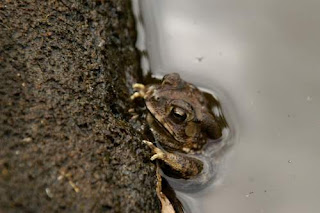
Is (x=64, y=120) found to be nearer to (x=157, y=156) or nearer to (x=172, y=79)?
(x=157, y=156)

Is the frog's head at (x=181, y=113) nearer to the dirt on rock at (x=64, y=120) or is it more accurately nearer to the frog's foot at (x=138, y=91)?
the frog's foot at (x=138, y=91)

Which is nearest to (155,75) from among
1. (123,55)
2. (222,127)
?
(123,55)

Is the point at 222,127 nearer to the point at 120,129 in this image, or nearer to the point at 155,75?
the point at 155,75

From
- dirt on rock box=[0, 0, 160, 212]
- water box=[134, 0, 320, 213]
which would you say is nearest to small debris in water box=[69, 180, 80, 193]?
dirt on rock box=[0, 0, 160, 212]

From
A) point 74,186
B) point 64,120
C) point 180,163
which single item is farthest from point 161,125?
point 74,186

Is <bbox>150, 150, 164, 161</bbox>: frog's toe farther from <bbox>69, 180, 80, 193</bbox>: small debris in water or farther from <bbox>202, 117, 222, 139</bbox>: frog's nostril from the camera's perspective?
<bbox>69, 180, 80, 193</bbox>: small debris in water
